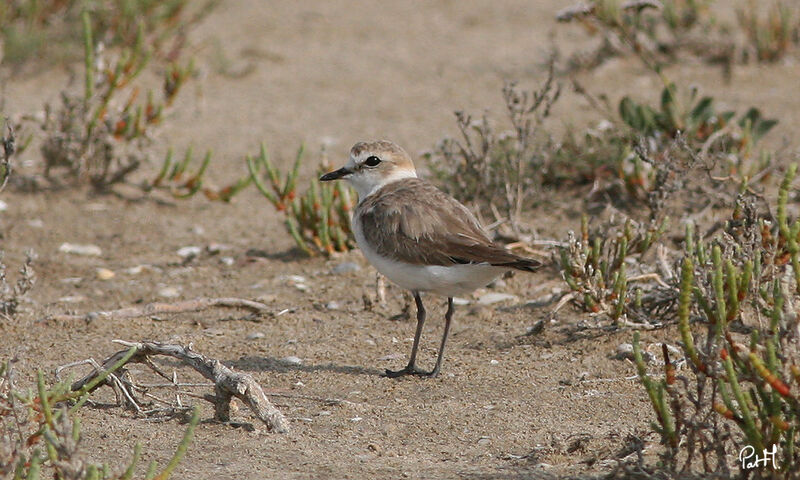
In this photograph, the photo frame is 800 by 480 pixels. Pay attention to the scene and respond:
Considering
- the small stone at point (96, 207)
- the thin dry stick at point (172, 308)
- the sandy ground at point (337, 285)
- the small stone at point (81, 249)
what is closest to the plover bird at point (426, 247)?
the sandy ground at point (337, 285)

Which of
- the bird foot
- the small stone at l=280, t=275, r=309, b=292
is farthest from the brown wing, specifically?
the small stone at l=280, t=275, r=309, b=292

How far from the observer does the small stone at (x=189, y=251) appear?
6.84m

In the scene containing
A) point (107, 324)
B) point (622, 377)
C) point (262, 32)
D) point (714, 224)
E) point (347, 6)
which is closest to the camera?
point (622, 377)

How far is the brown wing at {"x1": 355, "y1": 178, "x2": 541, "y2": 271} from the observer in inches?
187

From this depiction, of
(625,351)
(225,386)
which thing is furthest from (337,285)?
(225,386)

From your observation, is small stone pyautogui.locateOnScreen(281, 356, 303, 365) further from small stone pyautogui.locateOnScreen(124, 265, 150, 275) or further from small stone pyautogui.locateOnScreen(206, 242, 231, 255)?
small stone pyautogui.locateOnScreen(206, 242, 231, 255)

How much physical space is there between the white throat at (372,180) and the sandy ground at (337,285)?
2.25 feet

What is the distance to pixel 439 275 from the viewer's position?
15.8 feet

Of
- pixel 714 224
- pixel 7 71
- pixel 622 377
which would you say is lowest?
pixel 622 377

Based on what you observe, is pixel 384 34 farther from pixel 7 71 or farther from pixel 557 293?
pixel 557 293

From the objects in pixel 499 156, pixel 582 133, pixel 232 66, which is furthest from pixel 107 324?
pixel 232 66

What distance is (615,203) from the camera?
22.7 ft

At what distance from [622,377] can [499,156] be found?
93.1 inches

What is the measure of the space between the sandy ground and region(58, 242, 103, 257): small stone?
0.14ft
